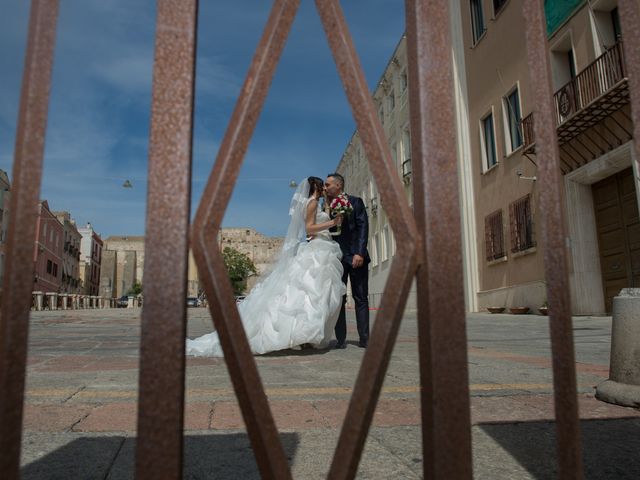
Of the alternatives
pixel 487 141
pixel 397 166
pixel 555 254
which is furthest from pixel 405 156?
pixel 555 254

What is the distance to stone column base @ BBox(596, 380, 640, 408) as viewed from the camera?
1.98m

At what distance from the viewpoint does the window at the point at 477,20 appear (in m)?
13.6

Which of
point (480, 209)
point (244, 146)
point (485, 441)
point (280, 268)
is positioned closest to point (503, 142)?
point (480, 209)

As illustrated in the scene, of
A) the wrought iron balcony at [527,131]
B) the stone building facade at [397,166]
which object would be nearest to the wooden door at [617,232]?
the wrought iron balcony at [527,131]

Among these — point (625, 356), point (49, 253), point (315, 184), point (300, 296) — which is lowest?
point (625, 356)

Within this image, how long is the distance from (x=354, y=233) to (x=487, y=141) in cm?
977

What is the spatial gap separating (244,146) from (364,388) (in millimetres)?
368

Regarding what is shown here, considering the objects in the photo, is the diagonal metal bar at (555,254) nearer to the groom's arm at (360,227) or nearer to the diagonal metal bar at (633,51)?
the diagonal metal bar at (633,51)

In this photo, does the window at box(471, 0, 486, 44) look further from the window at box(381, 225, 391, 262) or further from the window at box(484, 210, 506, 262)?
Answer: the window at box(381, 225, 391, 262)

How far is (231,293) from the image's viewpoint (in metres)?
0.70

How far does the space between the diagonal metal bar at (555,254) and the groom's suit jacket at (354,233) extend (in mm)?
3874

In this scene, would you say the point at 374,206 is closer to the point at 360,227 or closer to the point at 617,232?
the point at 617,232

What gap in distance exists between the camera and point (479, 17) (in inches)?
543

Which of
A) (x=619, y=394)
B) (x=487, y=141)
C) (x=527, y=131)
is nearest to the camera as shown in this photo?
(x=619, y=394)
